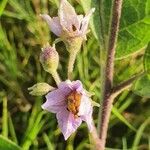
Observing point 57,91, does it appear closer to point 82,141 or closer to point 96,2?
point 96,2

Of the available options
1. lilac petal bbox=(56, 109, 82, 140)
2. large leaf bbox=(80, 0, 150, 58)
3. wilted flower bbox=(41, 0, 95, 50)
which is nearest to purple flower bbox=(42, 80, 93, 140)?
lilac petal bbox=(56, 109, 82, 140)

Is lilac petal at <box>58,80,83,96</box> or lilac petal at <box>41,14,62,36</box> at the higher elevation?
lilac petal at <box>41,14,62,36</box>

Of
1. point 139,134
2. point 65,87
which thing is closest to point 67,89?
point 65,87

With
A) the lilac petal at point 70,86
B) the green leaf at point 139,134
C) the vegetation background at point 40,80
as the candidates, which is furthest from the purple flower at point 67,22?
the green leaf at point 139,134

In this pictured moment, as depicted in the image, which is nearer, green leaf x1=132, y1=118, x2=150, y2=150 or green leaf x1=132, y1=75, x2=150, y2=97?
green leaf x1=132, y1=75, x2=150, y2=97

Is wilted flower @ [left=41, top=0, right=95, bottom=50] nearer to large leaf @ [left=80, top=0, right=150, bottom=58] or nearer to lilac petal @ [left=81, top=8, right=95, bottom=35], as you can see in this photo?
lilac petal @ [left=81, top=8, right=95, bottom=35]

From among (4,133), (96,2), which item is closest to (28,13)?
(4,133)

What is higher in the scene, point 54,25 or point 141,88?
point 54,25

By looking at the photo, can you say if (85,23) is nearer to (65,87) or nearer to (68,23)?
(68,23)
